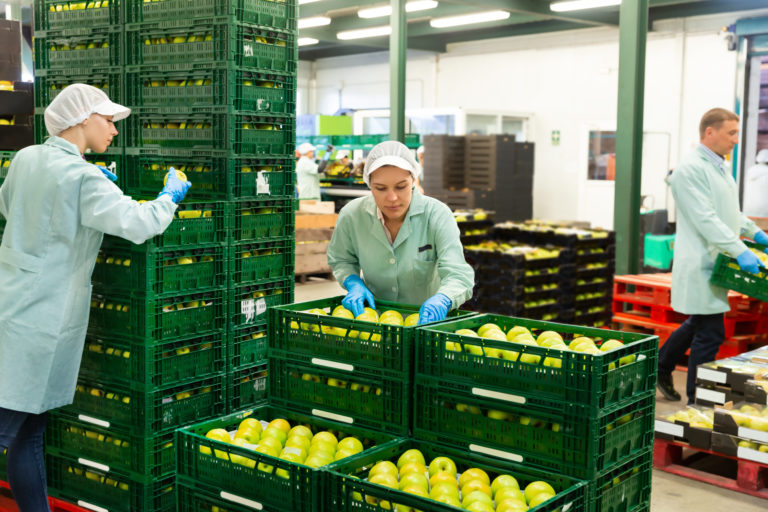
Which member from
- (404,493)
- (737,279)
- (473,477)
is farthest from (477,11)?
(404,493)

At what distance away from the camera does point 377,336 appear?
2783 millimetres

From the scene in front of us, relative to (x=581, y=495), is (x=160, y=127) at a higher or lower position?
higher

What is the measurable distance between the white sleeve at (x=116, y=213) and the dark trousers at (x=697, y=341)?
12.7 feet

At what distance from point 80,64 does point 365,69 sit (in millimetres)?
15822

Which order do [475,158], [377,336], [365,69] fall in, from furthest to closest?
[365,69] → [475,158] → [377,336]

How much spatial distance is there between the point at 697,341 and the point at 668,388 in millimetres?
596

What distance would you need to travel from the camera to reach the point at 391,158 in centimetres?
330

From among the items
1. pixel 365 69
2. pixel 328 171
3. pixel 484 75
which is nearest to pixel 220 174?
pixel 328 171

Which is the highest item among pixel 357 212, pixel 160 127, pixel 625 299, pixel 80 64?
pixel 80 64

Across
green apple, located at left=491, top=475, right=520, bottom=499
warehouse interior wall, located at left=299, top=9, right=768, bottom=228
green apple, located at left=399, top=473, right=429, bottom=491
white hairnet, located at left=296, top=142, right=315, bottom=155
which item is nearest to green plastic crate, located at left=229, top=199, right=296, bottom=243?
green apple, located at left=399, top=473, right=429, bottom=491

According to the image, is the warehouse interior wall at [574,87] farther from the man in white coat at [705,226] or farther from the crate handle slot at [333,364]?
the crate handle slot at [333,364]

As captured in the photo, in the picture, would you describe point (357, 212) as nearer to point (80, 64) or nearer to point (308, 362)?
point (308, 362)

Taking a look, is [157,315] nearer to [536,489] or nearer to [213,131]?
[213,131]

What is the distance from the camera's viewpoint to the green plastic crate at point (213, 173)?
12.8 ft
